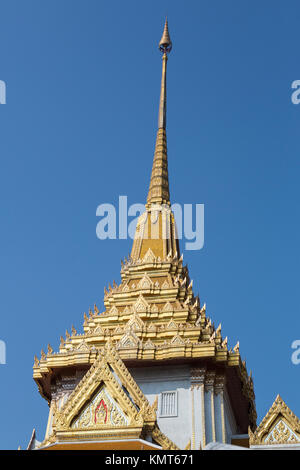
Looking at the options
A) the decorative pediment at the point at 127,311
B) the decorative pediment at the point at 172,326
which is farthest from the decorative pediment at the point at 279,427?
the decorative pediment at the point at 127,311

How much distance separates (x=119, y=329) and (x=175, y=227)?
6401 millimetres

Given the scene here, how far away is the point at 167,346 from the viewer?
22109mm

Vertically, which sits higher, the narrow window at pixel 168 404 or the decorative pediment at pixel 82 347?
the decorative pediment at pixel 82 347

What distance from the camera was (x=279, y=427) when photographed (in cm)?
1812

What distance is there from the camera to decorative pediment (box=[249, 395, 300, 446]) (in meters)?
17.9

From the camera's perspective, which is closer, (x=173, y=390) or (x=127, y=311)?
(x=173, y=390)

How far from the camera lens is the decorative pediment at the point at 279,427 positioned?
17.9m

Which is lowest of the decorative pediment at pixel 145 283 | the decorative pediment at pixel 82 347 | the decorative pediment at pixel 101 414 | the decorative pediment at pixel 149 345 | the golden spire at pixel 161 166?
the decorative pediment at pixel 101 414

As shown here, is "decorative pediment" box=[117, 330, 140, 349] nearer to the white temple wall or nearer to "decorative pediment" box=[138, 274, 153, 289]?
the white temple wall

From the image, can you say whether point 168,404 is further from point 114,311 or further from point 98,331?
point 114,311

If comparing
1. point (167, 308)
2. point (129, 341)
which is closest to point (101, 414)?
point (129, 341)

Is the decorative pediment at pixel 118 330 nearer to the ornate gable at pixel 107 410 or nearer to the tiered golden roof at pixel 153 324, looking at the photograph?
the tiered golden roof at pixel 153 324

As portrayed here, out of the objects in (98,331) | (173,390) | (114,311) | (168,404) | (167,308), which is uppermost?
(114,311)
